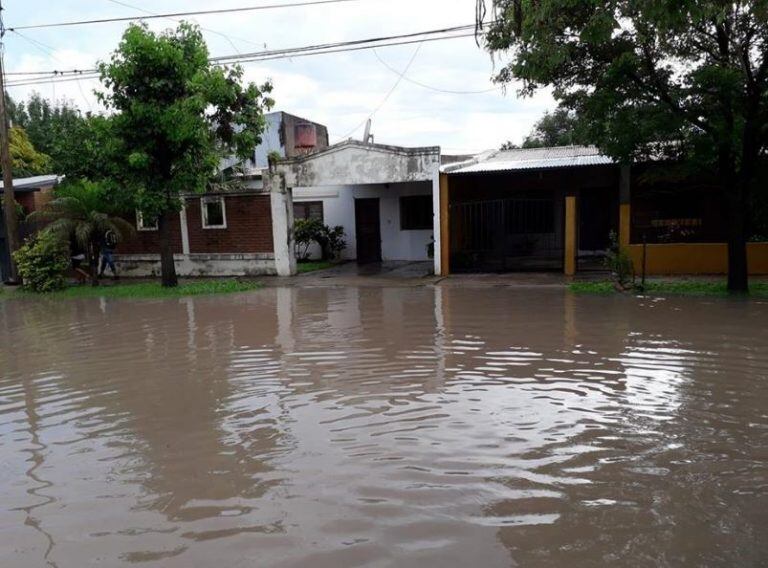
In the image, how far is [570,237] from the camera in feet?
50.3

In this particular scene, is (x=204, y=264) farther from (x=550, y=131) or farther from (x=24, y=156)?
(x=550, y=131)

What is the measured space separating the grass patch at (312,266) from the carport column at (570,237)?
298 inches

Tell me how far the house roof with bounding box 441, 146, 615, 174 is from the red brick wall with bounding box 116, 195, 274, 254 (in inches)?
217

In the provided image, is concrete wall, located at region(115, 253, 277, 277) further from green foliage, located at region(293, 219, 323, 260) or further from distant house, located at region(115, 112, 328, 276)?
green foliage, located at region(293, 219, 323, 260)

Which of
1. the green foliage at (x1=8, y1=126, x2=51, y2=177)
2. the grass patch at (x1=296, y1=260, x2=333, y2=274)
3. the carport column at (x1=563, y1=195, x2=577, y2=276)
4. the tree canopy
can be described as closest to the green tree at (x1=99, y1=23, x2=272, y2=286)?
the grass patch at (x1=296, y1=260, x2=333, y2=274)

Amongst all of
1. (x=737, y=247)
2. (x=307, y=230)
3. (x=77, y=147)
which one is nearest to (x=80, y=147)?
(x=77, y=147)

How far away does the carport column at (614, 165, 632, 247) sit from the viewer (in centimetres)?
1461

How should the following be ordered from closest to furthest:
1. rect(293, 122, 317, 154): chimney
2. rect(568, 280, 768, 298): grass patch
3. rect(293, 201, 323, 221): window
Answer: rect(568, 280, 768, 298): grass patch < rect(293, 201, 323, 221): window < rect(293, 122, 317, 154): chimney

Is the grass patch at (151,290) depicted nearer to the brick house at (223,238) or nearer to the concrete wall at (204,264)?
the concrete wall at (204,264)

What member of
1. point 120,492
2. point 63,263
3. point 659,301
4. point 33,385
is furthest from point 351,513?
point 63,263

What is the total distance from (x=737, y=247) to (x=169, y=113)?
38.8ft

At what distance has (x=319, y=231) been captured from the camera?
2069 cm

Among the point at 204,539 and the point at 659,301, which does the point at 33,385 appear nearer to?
the point at 204,539

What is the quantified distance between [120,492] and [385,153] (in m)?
13.3
